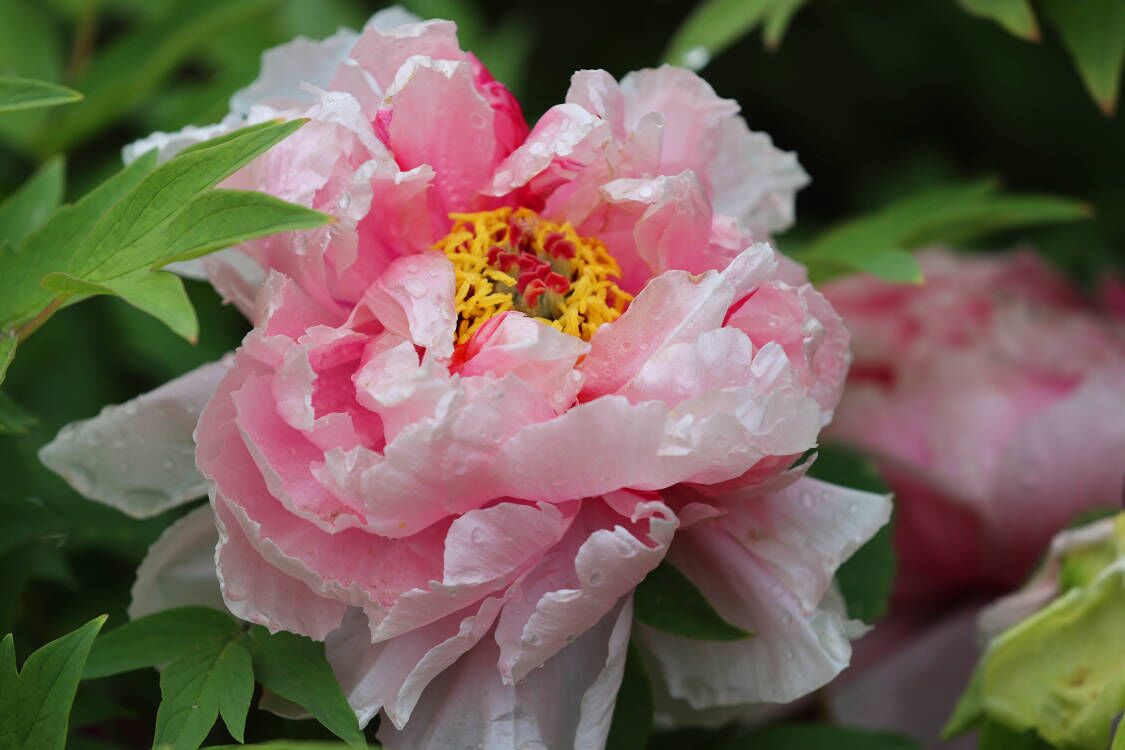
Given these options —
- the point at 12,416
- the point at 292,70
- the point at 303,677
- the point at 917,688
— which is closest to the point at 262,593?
the point at 303,677

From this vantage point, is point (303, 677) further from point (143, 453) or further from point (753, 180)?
point (753, 180)

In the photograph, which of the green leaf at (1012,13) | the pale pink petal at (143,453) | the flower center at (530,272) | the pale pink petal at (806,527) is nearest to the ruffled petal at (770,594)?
the pale pink petal at (806,527)

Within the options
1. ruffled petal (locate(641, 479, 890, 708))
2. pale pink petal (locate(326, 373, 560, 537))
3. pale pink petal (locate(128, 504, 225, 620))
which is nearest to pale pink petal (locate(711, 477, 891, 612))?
ruffled petal (locate(641, 479, 890, 708))

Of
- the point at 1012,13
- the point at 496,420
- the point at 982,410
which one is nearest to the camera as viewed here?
the point at 496,420

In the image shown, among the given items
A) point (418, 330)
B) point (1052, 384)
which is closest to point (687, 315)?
point (418, 330)

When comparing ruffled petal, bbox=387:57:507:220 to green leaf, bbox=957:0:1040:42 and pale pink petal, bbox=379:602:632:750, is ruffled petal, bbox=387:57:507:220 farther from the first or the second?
green leaf, bbox=957:0:1040:42

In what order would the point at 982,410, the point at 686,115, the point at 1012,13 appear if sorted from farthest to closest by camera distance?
1. the point at 982,410
2. the point at 1012,13
3. the point at 686,115
